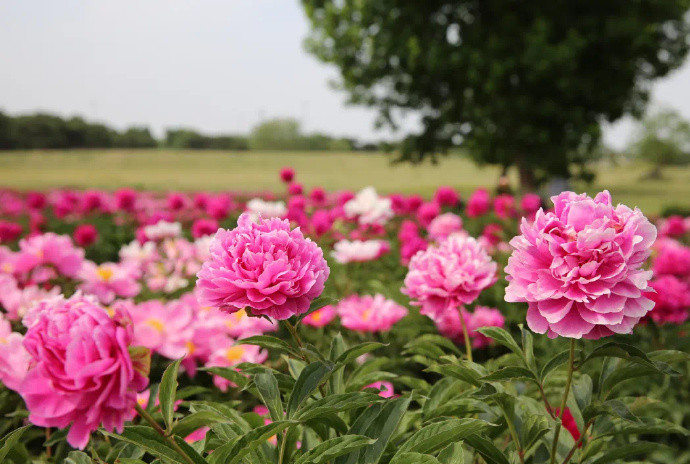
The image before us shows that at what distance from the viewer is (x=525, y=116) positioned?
12703mm

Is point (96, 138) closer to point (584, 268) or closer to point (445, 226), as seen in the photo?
point (445, 226)

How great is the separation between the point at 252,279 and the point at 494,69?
11.5 meters

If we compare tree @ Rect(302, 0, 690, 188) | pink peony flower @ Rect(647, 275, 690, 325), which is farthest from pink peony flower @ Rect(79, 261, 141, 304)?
tree @ Rect(302, 0, 690, 188)

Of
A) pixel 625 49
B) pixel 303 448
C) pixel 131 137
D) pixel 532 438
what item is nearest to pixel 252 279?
pixel 303 448

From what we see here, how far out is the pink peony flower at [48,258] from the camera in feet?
7.37

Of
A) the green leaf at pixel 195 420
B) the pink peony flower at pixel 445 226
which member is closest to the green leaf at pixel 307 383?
the green leaf at pixel 195 420

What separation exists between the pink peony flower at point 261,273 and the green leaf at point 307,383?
0.09m

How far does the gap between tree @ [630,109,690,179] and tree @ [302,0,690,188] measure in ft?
108

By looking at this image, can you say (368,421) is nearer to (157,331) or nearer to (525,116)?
(157,331)

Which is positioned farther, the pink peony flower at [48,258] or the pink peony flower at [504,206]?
the pink peony flower at [504,206]

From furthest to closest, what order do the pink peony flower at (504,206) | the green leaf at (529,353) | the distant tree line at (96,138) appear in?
the distant tree line at (96,138) → the pink peony flower at (504,206) → the green leaf at (529,353)

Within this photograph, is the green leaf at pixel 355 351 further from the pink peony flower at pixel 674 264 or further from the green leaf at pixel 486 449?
the pink peony flower at pixel 674 264

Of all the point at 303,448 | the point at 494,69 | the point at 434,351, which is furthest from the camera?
the point at 494,69

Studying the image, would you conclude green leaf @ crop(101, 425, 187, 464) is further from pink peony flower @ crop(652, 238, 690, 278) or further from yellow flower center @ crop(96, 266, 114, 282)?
pink peony flower @ crop(652, 238, 690, 278)
